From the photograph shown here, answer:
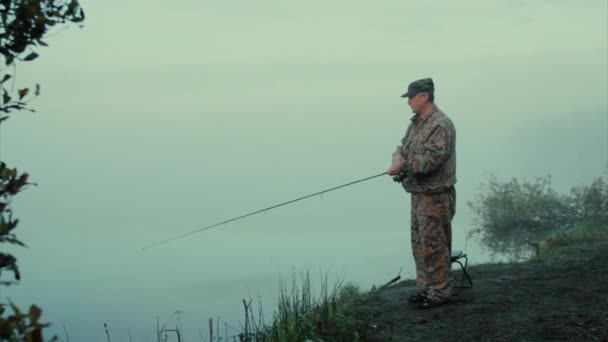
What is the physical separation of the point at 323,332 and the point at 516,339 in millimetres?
1720

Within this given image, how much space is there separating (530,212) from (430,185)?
12028mm

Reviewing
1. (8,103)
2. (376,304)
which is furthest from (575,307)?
(8,103)

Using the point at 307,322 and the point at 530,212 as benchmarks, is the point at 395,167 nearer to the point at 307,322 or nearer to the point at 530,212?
the point at 307,322

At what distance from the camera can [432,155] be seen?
7.18 meters

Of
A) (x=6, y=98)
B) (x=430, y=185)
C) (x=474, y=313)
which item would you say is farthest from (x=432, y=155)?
(x=6, y=98)

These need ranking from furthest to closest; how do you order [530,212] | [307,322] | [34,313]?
[530,212] → [307,322] → [34,313]

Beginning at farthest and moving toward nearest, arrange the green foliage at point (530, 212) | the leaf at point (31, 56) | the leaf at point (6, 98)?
the green foliage at point (530, 212)
the leaf at point (31, 56)
the leaf at point (6, 98)

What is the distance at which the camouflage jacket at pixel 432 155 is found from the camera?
7.18 meters

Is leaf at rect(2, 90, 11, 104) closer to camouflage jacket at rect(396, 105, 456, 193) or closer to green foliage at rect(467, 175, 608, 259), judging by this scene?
camouflage jacket at rect(396, 105, 456, 193)

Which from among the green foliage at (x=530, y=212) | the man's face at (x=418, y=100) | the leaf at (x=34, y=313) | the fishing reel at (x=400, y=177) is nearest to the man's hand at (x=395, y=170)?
the fishing reel at (x=400, y=177)

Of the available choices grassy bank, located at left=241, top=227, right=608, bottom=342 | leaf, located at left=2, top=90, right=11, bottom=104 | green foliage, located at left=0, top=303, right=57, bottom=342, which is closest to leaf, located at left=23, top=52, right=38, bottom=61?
leaf, located at left=2, top=90, right=11, bottom=104

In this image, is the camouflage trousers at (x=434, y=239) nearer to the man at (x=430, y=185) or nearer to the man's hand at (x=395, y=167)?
the man at (x=430, y=185)

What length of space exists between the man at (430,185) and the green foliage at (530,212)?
9933 mm

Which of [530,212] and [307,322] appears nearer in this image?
[307,322]
